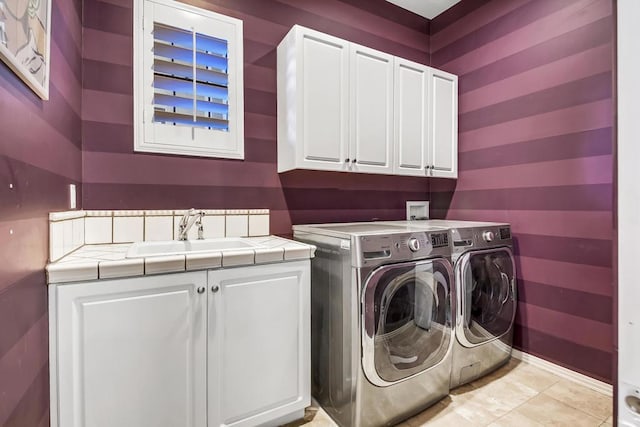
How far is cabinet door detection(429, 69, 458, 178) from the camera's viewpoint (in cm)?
237

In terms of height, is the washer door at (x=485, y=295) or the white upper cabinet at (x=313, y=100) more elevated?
the white upper cabinet at (x=313, y=100)

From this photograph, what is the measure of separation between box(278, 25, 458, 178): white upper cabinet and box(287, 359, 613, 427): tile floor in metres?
1.46

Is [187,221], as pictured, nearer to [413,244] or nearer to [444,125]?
[413,244]

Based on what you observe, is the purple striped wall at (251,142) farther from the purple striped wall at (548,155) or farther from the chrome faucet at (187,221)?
the purple striped wall at (548,155)

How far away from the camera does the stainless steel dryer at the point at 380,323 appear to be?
1456mm

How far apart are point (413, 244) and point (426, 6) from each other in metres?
2.22

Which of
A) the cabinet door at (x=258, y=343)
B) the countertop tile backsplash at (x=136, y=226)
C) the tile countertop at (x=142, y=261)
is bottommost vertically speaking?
the cabinet door at (x=258, y=343)

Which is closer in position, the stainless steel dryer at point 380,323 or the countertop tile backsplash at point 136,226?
the countertop tile backsplash at point 136,226

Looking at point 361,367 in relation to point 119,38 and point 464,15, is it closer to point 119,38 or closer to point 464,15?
point 119,38

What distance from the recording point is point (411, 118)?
2242 mm

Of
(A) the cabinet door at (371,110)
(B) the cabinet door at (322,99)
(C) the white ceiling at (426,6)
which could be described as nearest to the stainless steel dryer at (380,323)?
(B) the cabinet door at (322,99)

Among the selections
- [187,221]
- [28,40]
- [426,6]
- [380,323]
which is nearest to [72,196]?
[187,221]

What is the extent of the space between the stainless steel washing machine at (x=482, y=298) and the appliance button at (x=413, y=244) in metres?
0.30
